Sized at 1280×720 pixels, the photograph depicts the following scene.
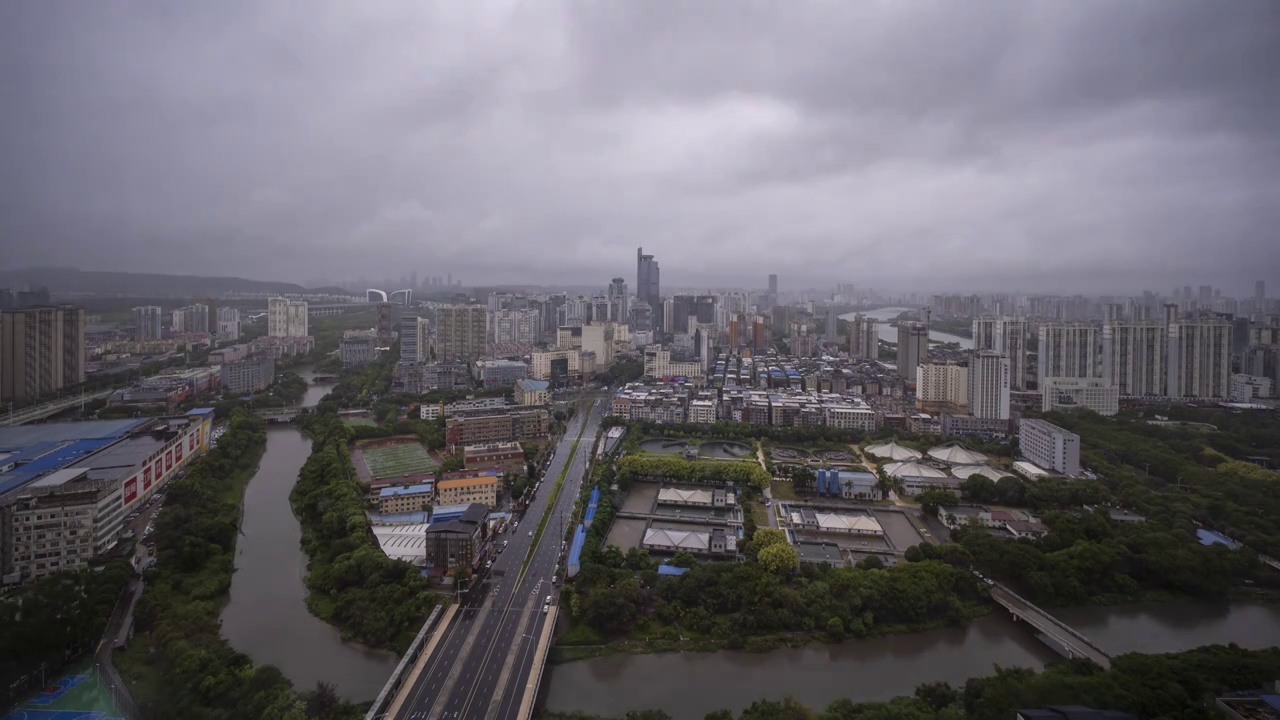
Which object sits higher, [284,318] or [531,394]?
[284,318]

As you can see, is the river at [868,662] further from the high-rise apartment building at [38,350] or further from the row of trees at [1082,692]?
the high-rise apartment building at [38,350]

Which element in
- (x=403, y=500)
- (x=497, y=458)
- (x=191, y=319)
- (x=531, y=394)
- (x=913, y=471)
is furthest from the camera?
(x=191, y=319)

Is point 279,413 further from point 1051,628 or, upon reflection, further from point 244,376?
point 1051,628

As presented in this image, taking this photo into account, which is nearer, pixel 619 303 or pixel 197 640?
pixel 197 640

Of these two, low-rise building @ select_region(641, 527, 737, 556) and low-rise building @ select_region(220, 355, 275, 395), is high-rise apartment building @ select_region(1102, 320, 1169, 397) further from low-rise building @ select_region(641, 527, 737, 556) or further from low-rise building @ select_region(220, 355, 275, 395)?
low-rise building @ select_region(220, 355, 275, 395)

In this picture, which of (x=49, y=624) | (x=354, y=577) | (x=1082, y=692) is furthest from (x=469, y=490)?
(x=1082, y=692)

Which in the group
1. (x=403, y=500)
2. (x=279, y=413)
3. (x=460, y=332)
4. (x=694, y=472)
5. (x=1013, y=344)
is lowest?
(x=403, y=500)
